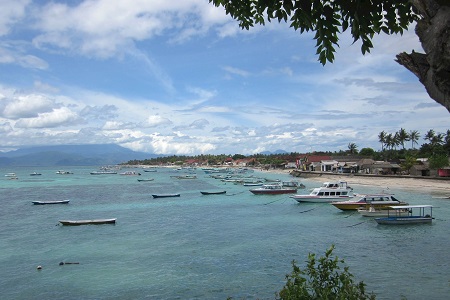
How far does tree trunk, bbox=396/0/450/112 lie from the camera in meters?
3.61

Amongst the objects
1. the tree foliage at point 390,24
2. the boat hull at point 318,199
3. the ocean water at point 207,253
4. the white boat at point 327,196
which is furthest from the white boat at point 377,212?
the tree foliage at point 390,24

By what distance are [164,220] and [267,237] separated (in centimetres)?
1360

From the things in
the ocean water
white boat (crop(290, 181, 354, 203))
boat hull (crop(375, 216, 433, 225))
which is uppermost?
white boat (crop(290, 181, 354, 203))

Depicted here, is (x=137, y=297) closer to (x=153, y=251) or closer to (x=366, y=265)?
(x=153, y=251)

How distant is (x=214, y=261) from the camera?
74.7ft

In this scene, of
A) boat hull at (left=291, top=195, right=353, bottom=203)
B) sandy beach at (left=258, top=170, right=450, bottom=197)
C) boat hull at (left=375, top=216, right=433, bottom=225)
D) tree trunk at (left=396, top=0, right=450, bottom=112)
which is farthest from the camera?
sandy beach at (left=258, top=170, right=450, bottom=197)

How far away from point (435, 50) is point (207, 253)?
22.7 m

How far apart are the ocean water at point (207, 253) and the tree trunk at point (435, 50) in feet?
49.0

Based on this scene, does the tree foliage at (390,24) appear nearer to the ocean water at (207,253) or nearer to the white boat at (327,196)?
the ocean water at (207,253)

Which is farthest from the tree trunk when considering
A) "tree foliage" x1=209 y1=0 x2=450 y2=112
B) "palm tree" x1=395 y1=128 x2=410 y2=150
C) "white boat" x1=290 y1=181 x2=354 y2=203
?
"palm tree" x1=395 y1=128 x2=410 y2=150

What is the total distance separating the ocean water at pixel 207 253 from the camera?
1841 cm

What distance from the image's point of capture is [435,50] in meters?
3.70

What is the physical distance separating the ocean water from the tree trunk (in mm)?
14928

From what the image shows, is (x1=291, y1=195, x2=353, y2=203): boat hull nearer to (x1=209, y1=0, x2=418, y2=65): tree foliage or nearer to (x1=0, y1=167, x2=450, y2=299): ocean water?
(x1=0, y1=167, x2=450, y2=299): ocean water
